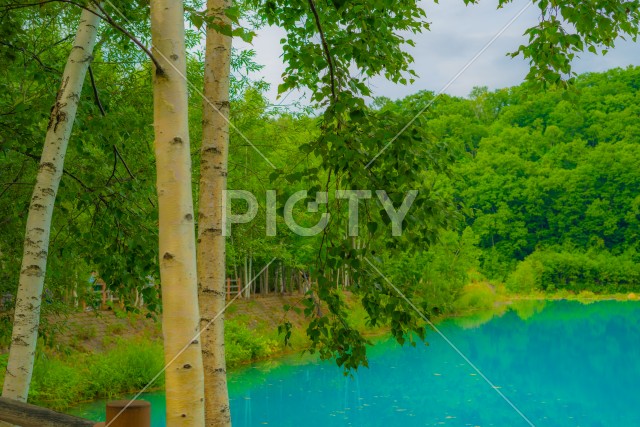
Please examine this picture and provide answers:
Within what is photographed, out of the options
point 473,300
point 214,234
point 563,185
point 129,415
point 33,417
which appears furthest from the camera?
point 563,185

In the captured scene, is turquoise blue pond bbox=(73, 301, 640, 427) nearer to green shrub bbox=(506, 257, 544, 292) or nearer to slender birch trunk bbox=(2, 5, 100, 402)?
slender birch trunk bbox=(2, 5, 100, 402)

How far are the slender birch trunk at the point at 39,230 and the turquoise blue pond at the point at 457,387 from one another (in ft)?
30.5

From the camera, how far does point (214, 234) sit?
4.99 metres

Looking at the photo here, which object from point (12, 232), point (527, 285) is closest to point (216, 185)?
point (12, 232)

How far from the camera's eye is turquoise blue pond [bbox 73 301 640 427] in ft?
51.3

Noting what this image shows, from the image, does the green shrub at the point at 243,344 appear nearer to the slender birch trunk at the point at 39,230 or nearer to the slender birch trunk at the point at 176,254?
the slender birch trunk at the point at 39,230

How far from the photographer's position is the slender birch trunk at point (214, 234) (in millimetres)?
4883

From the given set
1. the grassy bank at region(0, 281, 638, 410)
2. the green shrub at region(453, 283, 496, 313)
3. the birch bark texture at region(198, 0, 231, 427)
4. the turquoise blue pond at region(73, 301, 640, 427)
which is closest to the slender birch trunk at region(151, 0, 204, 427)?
the birch bark texture at region(198, 0, 231, 427)

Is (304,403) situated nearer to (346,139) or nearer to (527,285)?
(346,139)

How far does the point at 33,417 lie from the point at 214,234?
187 centimetres

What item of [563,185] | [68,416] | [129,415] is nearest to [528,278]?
[563,185]

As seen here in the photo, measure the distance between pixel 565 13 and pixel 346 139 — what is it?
4.90 feet

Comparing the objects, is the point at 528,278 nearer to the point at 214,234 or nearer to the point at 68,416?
the point at 214,234

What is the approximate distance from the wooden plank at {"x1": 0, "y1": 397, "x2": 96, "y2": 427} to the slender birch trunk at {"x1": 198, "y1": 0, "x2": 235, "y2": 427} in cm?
147
